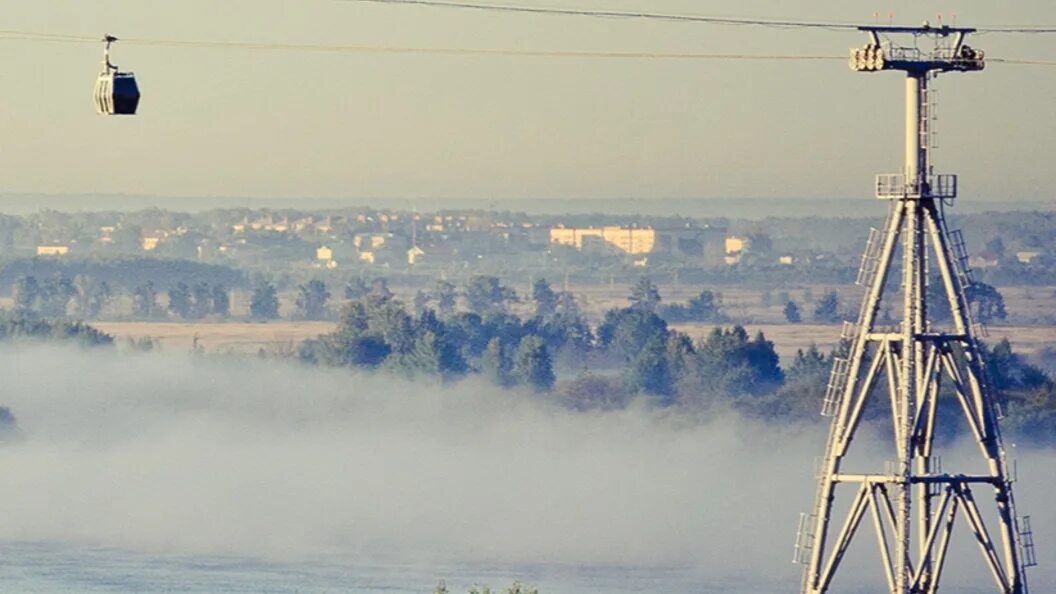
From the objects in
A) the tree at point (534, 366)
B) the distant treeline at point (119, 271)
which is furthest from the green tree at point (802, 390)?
the distant treeline at point (119, 271)

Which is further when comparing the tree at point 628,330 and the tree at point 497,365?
the tree at point 628,330

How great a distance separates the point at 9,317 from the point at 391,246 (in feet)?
66.2

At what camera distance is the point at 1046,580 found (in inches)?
3391

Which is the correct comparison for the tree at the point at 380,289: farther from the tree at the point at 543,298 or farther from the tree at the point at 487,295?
the tree at the point at 543,298

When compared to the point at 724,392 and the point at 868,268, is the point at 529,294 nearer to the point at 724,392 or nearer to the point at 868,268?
the point at 724,392

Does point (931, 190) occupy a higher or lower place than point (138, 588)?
higher

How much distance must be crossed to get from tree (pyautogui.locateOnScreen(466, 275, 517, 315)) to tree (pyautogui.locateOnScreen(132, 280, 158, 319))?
1354 centimetres

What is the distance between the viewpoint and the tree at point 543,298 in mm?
156000

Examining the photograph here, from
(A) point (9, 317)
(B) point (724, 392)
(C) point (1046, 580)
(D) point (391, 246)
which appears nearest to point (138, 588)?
(C) point (1046, 580)

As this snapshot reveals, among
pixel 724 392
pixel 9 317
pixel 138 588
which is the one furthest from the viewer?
pixel 9 317

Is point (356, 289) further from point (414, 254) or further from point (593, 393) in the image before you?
point (593, 393)

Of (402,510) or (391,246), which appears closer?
(402,510)

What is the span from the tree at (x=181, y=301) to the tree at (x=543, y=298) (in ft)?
48.6

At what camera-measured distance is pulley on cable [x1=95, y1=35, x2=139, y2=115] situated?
47688mm
